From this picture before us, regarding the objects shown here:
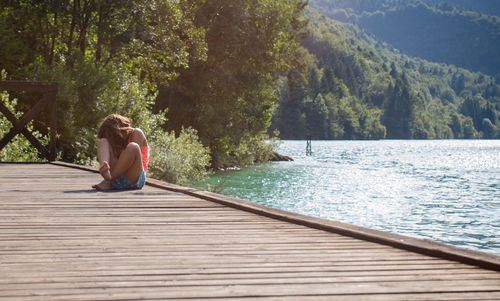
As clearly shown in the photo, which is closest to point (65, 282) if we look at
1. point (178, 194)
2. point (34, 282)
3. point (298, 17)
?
point (34, 282)

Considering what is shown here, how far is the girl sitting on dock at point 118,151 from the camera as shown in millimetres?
8039

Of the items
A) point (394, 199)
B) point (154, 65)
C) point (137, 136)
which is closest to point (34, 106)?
point (137, 136)

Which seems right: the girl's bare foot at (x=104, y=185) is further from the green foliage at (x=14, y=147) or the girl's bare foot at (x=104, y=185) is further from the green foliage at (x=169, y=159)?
the green foliage at (x=169, y=159)

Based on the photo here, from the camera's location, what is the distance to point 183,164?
21.2 m

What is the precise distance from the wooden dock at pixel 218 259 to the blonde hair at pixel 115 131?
5.88 feet

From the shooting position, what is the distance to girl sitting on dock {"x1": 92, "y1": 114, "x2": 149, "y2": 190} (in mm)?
8039

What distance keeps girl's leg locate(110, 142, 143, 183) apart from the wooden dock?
5.25 feet

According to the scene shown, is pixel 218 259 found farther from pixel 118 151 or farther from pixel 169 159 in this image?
pixel 169 159

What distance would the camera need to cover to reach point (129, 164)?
8.12 metres

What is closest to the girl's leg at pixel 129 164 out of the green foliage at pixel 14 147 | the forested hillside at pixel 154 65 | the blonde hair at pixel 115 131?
the blonde hair at pixel 115 131

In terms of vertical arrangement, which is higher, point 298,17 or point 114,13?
point 298,17

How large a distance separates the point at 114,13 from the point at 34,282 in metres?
19.9

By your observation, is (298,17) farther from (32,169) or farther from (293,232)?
(293,232)

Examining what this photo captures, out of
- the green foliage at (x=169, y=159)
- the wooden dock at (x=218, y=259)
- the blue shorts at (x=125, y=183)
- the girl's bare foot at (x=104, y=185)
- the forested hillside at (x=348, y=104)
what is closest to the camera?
the wooden dock at (x=218, y=259)
